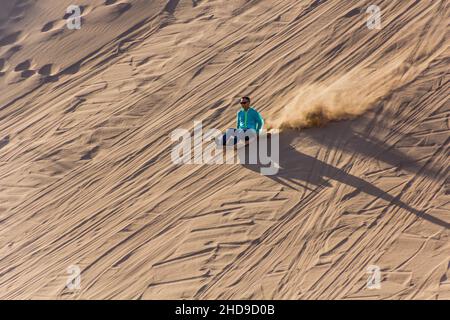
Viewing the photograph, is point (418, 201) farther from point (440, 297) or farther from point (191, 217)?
point (191, 217)

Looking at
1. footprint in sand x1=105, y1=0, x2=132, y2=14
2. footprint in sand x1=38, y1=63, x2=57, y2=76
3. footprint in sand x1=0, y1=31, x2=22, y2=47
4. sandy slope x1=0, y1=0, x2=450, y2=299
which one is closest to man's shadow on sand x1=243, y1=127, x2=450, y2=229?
sandy slope x1=0, y1=0, x2=450, y2=299

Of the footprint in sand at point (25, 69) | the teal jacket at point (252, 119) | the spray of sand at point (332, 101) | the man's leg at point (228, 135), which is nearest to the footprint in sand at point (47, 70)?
the footprint in sand at point (25, 69)

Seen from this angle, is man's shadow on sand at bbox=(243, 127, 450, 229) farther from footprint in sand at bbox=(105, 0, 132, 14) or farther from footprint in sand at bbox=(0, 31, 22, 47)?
footprint in sand at bbox=(0, 31, 22, 47)

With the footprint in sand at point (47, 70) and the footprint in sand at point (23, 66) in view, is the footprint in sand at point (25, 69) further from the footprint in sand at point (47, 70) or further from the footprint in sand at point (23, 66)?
Answer: the footprint in sand at point (47, 70)

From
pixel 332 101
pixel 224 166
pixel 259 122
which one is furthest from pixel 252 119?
pixel 332 101

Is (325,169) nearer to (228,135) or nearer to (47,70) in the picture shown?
(228,135)
